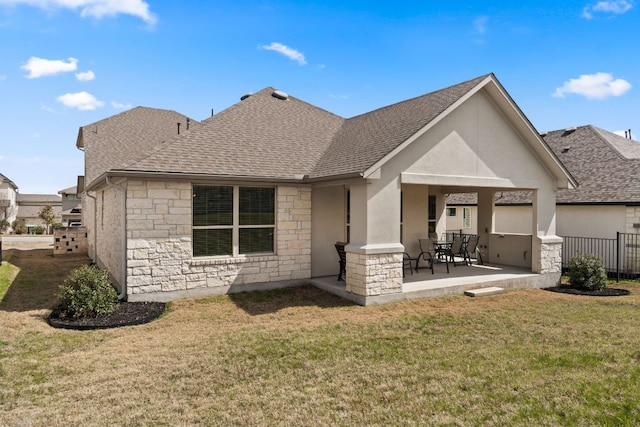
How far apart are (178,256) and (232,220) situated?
5.28 ft

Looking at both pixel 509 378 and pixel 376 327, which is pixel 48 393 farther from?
pixel 509 378

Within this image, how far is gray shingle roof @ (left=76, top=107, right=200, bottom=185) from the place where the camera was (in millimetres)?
15930

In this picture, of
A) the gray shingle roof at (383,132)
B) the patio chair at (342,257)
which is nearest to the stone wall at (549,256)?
the gray shingle roof at (383,132)

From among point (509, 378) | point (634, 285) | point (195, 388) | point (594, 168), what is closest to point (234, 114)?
point (195, 388)

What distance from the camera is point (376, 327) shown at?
757 cm

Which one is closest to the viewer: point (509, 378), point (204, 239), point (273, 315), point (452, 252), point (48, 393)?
point (48, 393)

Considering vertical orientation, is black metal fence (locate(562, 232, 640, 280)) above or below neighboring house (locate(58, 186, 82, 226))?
below

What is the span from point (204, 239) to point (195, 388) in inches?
213

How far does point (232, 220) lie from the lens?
10281 millimetres

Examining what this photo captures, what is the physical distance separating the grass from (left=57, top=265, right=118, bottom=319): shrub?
597 mm

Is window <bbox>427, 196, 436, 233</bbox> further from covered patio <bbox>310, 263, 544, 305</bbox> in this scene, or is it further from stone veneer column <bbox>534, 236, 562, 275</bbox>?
stone veneer column <bbox>534, 236, 562, 275</bbox>

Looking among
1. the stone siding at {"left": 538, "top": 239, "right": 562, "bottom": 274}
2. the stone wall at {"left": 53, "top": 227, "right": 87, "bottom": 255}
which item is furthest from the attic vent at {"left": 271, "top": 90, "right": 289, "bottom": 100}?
the stone wall at {"left": 53, "top": 227, "right": 87, "bottom": 255}

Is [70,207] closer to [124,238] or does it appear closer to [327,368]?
[124,238]

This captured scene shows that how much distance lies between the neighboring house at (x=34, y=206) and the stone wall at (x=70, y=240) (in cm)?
4658
